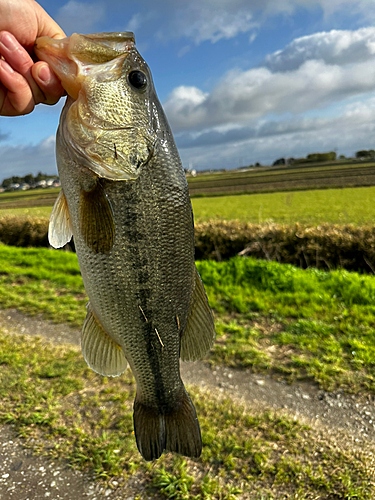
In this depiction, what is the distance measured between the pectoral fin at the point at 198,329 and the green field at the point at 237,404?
197 centimetres

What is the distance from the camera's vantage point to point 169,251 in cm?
183

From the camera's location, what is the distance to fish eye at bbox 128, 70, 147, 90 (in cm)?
184

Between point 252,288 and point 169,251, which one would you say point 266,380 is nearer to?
point 252,288

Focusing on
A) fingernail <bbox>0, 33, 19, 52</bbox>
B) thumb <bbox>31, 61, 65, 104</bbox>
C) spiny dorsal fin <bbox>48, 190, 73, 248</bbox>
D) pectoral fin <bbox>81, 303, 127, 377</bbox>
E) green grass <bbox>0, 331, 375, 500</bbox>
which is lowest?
green grass <bbox>0, 331, 375, 500</bbox>

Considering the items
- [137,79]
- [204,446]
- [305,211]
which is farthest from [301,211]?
[137,79]

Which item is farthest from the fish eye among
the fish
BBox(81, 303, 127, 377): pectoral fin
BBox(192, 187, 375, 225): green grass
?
BBox(192, 187, 375, 225): green grass

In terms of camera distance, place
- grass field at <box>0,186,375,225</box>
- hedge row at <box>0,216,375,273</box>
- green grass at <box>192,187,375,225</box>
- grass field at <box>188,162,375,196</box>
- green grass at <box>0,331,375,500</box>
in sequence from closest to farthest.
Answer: green grass at <box>0,331,375,500</box> → hedge row at <box>0,216,375,273</box> → green grass at <box>192,187,375,225</box> → grass field at <box>0,186,375,225</box> → grass field at <box>188,162,375,196</box>

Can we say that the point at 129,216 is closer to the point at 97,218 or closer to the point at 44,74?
the point at 97,218

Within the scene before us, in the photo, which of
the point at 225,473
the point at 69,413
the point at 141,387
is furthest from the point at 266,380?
the point at 141,387

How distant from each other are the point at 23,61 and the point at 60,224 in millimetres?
916

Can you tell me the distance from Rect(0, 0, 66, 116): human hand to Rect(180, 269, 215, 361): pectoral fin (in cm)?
137

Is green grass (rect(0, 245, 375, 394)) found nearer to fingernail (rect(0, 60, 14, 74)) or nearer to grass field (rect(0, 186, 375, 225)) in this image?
grass field (rect(0, 186, 375, 225))

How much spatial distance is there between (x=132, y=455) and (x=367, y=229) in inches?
282

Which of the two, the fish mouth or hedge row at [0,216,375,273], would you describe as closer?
the fish mouth
